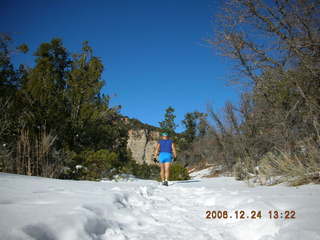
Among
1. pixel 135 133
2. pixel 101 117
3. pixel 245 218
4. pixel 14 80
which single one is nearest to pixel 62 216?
pixel 245 218

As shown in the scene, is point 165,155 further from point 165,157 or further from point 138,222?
point 138,222

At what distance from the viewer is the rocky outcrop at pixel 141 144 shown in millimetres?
41906

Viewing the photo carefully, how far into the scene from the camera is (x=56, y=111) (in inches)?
352

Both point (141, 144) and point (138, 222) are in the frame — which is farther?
point (141, 144)

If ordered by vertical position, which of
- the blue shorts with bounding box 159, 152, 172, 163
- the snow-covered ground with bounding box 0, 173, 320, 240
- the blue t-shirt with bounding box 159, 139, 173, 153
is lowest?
the snow-covered ground with bounding box 0, 173, 320, 240

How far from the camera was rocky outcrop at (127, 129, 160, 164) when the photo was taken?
4191 centimetres

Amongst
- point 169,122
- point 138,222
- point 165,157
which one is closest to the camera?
point 138,222

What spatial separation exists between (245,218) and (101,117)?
933cm

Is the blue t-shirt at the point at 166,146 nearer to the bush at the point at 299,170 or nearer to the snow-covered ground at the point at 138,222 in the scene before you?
the bush at the point at 299,170

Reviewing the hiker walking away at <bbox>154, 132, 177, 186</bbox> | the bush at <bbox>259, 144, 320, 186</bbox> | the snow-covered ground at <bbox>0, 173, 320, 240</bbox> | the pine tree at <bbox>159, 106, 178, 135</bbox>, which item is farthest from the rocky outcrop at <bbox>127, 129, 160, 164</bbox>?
the snow-covered ground at <bbox>0, 173, 320, 240</bbox>

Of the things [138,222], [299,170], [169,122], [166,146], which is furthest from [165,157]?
Result: [169,122]

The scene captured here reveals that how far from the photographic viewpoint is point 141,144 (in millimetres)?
42719

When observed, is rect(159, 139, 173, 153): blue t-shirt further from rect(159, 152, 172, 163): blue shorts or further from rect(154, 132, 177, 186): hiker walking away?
rect(159, 152, 172, 163): blue shorts

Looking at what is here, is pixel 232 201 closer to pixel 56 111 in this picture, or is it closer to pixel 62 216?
pixel 62 216
